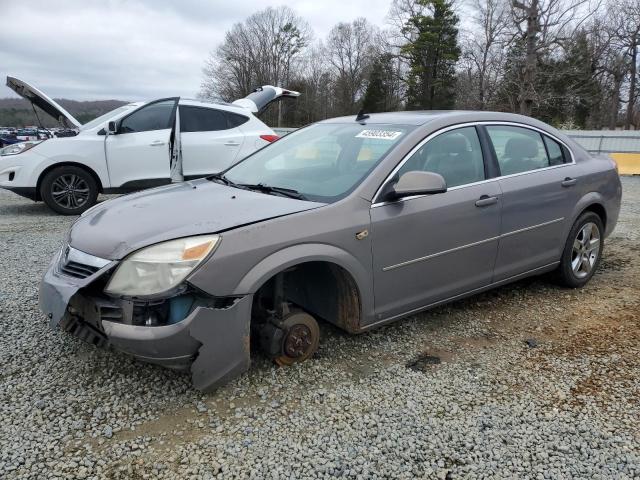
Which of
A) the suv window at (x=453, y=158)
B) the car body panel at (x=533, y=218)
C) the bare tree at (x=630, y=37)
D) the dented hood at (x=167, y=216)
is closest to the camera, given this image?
the dented hood at (x=167, y=216)

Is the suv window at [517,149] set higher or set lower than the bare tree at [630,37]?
lower

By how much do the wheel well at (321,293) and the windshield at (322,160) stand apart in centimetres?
45

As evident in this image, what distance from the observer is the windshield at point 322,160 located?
305 cm

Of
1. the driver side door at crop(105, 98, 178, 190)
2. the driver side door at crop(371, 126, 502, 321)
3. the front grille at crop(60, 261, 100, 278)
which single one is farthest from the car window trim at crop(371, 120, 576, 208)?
the driver side door at crop(105, 98, 178, 190)

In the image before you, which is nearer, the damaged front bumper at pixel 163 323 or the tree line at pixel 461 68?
the damaged front bumper at pixel 163 323

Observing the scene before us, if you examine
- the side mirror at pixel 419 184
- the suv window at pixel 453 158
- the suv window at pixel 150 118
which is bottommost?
the side mirror at pixel 419 184

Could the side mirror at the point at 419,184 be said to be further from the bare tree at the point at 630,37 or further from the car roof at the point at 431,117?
the bare tree at the point at 630,37

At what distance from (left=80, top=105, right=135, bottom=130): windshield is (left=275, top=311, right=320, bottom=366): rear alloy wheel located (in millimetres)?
6081

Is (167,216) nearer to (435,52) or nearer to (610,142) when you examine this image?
(610,142)

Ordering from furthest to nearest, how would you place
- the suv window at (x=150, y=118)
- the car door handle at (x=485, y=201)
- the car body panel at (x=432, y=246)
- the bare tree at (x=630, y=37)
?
the bare tree at (x=630, y=37) → the suv window at (x=150, y=118) → the car door handle at (x=485, y=201) → the car body panel at (x=432, y=246)

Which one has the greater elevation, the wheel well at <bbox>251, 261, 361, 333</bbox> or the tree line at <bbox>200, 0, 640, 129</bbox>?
the tree line at <bbox>200, 0, 640, 129</bbox>

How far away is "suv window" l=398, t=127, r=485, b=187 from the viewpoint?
321cm

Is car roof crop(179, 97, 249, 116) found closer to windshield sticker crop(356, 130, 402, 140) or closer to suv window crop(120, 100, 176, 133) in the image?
suv window crop(120, 100, 176, 133)

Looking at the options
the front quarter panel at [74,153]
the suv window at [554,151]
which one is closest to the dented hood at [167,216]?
the suv window at [554,151]
